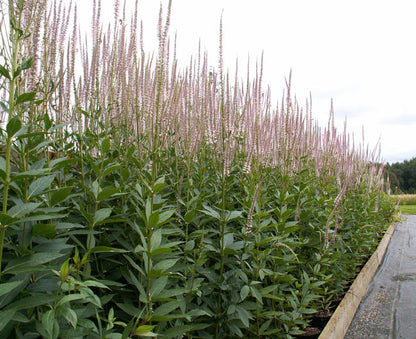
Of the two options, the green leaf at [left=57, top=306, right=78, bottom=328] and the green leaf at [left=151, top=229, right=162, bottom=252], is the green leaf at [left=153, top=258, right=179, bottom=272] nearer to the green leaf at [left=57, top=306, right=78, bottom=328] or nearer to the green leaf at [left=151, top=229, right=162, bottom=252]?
the green leaf at [left=151, top=229, right=162, bottom=252]

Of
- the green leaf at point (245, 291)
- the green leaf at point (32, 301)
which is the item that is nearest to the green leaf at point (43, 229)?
the green leaf at point (32, 301)

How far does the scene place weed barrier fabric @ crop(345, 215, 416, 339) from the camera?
123 inches

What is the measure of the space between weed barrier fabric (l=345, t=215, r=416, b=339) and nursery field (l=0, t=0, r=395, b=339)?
45 cm

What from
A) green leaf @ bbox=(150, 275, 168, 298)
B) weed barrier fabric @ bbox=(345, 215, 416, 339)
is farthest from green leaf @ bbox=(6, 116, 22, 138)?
weed barrier fabric @ bbox=(345, 215, 416, 339)


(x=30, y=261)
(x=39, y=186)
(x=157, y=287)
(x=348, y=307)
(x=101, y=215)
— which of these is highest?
(x=39, y=186)

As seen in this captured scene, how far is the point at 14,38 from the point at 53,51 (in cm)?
78

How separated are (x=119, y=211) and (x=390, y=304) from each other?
Answer: 3.60 metres

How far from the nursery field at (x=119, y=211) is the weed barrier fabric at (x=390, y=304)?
448mm

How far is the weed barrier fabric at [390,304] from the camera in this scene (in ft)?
10.2

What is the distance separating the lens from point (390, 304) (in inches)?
149

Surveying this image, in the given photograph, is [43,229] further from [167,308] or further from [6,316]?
[167,308]

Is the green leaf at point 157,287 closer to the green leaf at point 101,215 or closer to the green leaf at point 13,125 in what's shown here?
the green leaf at point 101,215

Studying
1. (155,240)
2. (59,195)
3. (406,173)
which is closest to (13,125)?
(59,195)

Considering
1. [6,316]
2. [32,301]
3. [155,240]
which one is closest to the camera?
[6,316]
